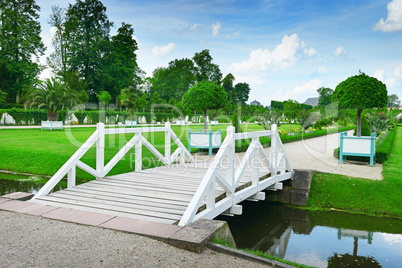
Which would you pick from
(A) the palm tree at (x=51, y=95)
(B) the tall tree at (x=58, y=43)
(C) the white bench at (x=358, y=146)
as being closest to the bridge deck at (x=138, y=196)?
(C) the white bench at (x=358, y=146)

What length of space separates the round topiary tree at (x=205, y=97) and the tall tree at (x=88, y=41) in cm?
3923

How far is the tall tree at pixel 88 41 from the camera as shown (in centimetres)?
4706

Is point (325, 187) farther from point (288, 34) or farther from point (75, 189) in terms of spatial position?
point (288, 34)

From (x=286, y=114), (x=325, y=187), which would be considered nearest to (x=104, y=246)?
(x=325, y=187)

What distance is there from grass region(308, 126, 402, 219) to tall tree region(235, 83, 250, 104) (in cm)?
8713

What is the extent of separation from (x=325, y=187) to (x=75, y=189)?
5.55m

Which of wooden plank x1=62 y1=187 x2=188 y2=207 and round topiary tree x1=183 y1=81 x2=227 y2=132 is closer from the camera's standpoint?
wooden plank x1=62 y1=187 x2=188 y2=207

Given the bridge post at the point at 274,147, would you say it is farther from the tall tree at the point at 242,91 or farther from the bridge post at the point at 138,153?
the tall tree at the point at 242,91

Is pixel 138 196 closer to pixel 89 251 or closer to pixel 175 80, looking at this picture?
pixel 89 251

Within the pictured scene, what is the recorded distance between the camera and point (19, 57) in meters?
42.8

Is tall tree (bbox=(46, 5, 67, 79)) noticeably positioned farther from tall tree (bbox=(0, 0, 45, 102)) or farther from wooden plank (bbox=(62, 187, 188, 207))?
wooden plank (bbox=(62, 187, 188, 207))

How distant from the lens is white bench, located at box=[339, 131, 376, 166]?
9570 mm

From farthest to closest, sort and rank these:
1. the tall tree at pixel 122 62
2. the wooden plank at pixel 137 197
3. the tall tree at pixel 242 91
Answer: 1. the tall tree at pixel 242 91
2. the tall tree at pixel 122 62
3. the wooden plank at pixel 137 197

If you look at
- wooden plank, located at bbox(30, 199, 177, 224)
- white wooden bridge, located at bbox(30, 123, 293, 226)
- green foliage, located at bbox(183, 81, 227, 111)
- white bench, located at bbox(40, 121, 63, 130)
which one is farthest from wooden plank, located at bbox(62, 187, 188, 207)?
white bench, located at bbox(40, 121, 63, 130)
